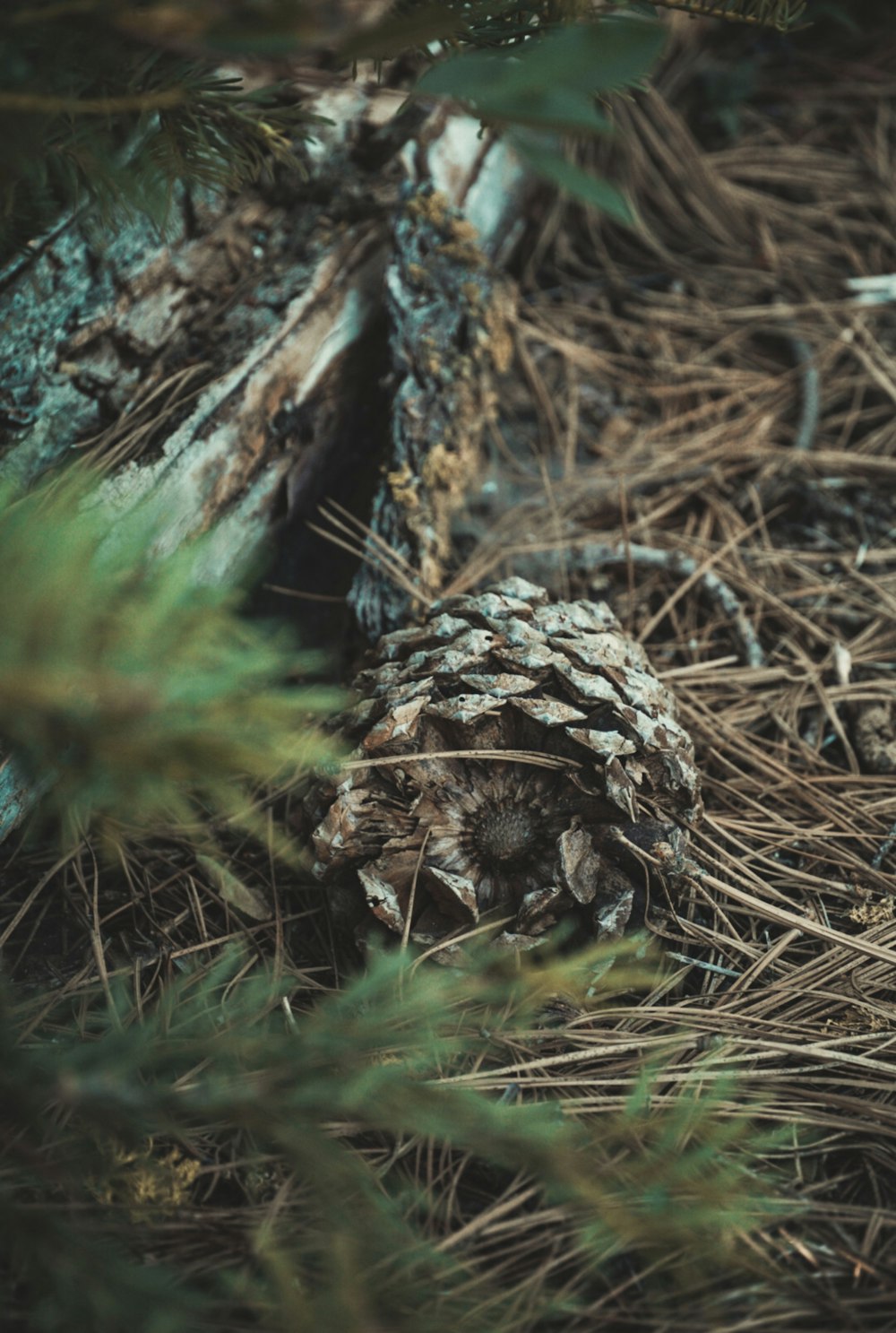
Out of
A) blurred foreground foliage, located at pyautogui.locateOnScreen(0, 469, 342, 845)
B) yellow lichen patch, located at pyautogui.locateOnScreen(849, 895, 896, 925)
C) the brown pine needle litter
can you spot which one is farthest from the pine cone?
blurred foreground foliage, located at pyautogui.locateOnScreen(0, 469, 342, 845)

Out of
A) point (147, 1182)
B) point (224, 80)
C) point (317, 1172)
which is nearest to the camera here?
point (317, 1172)

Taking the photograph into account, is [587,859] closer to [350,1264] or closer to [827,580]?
[350,1264]

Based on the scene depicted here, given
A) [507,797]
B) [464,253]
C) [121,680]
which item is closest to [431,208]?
[464,253]

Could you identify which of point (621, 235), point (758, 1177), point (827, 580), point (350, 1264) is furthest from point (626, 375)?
point (350, 1264)

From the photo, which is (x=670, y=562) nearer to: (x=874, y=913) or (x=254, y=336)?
(x=874, y=913)

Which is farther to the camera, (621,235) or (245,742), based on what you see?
(621,235)

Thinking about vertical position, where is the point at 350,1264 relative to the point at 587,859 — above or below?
above

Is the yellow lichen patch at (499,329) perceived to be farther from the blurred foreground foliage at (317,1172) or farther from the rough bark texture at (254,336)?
the blurred foreground foliage at (317,1172)
